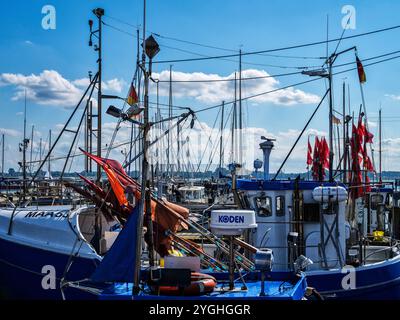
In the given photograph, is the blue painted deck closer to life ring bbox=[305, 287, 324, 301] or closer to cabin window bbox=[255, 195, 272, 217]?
life ring bbox=[305, 287, 324, 301]

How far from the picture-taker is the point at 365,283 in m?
13.4

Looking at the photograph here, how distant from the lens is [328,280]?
13117 mm

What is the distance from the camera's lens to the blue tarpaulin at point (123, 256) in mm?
8992

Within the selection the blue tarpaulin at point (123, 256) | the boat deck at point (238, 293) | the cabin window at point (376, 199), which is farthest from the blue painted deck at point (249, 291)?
the cabin window at point (376, 199)

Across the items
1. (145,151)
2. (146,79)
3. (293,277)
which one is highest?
(146,79)

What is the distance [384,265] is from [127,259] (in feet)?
24.5

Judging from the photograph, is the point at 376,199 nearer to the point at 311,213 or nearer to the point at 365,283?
the point at 311,213

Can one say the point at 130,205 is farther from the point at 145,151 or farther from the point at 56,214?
the point at 145,151

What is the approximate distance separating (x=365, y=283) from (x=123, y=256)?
7151mm

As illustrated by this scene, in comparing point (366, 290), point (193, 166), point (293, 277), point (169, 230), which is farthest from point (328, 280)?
point (193, 166)

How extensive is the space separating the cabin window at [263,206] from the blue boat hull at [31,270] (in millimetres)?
4483

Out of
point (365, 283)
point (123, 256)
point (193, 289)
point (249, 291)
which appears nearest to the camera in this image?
point (193, 289)

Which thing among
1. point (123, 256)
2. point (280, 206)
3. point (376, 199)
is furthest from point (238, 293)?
point (376, 199)
